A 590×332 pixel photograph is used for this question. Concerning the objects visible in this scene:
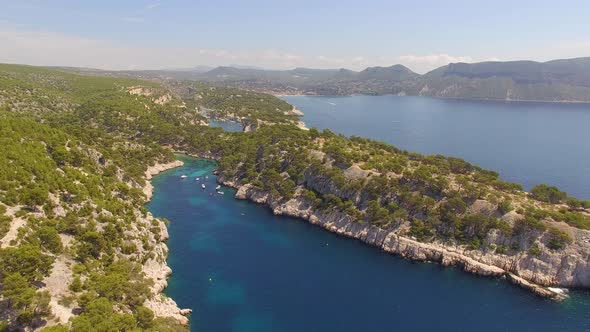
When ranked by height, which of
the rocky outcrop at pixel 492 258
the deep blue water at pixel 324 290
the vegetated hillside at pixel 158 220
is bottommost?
the deep blue water at pixel 324 290

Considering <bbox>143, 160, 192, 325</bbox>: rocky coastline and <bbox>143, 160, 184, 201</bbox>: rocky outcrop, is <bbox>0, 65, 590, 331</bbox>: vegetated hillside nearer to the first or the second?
<bbox>143, 160, 192, 325</bbox>: rocky coastline

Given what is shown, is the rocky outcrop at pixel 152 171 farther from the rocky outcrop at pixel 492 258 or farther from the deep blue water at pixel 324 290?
the rocky outcrop at pixel 492 258

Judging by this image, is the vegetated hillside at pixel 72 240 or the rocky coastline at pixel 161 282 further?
the rocky coastline at pixel 161 282

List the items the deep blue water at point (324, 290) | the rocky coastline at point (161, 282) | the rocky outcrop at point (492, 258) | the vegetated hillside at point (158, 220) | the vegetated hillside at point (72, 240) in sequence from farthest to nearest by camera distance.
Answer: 1. the rocky outcrop at point (492, 258)
2. the deep blue water at point (324, 290)
3. the rocky coastline at point (161, 282)
4. the vegetated hillside at point (158, 220)
5. the vegetated hillside at point (72, 240)

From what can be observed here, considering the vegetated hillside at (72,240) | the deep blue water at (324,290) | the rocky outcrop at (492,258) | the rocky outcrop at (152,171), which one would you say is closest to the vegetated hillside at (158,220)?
the vegetated hillside at (72,240)

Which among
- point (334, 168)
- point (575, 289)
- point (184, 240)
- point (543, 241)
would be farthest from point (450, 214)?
point (184, 240)

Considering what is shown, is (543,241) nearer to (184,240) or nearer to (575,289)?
(575,289)
